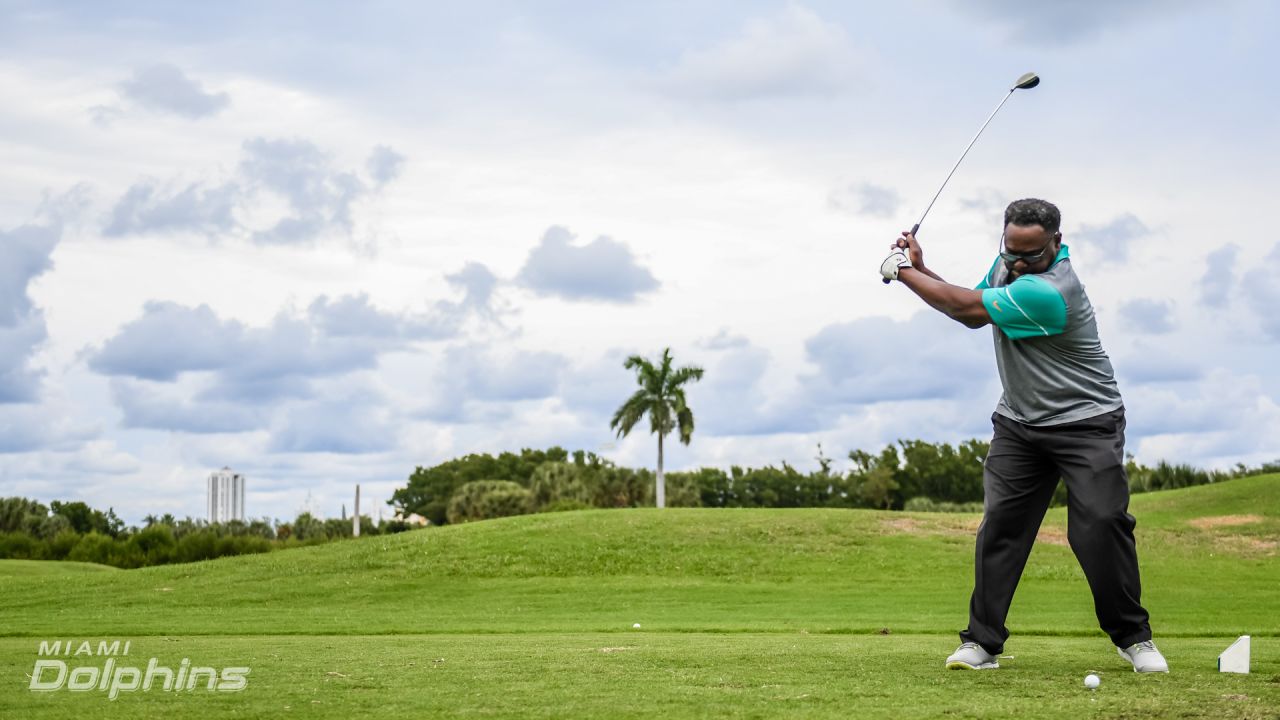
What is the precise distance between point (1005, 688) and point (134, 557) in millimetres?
37966

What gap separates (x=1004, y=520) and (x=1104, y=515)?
0.71m

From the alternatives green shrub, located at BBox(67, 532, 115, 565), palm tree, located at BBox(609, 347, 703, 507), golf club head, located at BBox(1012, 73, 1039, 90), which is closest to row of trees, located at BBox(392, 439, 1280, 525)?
palm tree, located at BBox(609, 347, 703, 507)

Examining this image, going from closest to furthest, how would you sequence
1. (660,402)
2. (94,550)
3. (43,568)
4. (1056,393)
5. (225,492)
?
(1056,393) < (43,568) < (94,550) < (660,402) < (225,492)

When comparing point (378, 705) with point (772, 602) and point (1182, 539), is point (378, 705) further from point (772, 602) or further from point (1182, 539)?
point (1182, 539)

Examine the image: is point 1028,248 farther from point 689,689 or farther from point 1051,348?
point 689,689

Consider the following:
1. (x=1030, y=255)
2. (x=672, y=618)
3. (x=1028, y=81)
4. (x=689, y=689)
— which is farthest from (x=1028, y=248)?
(x=672, y=618)

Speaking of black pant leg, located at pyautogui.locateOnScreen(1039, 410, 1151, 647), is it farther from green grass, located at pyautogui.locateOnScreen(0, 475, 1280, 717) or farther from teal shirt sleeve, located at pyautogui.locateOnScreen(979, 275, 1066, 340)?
teal shirt sleeve, located at pyautogui.locateOnScreen(979, 275, 1066, 340)

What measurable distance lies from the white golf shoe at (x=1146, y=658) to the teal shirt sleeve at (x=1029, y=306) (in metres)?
1.88

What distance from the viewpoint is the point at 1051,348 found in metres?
7.10

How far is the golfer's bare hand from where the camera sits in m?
7.21

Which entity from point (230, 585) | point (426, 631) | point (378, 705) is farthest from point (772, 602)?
point (378, 705)

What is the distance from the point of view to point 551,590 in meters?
28.1
